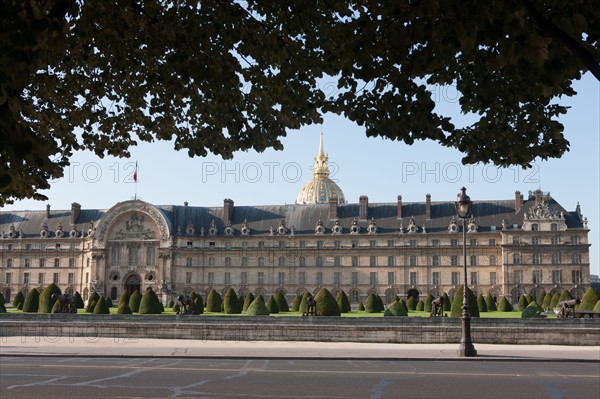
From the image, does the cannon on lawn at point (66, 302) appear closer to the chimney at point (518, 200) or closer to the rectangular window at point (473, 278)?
the rectangular window at point (473, 278)

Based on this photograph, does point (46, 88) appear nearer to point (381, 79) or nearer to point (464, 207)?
point (381, 79)

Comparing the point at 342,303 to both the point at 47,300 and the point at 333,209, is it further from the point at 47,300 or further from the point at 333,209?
the point at 333,209

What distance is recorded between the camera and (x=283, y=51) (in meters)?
8.66

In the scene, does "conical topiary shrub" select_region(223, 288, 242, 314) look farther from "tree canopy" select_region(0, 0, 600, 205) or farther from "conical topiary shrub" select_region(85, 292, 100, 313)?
"tree canopy" select_region(0, 0, 600, 205)

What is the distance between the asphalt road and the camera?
14383mm

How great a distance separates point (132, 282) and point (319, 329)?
57.0m

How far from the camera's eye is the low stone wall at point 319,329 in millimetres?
28234

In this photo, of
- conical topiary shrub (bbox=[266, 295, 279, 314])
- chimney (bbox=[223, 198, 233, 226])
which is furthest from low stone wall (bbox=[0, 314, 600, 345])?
chimney (bbox=[223, 198, 233, 226])

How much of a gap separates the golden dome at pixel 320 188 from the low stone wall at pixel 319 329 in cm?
9483

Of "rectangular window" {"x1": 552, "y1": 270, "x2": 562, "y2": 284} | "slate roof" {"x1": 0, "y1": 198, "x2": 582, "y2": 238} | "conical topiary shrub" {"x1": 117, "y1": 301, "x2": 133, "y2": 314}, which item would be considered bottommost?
"conical topiary shrub" {"x1": 117, "y1": 301, "x2": 133, "y2": 314}

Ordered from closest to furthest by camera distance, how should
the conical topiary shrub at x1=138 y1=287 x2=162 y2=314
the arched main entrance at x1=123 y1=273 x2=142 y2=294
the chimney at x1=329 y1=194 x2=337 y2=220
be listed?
the conical topiary shrub at x1=138 y1=287 x2=162 y2=314
the arched main entrance at x1=123 y1=273 x2=142 y2=294
the chimney at x1=329 y1=194 x2=337 y2=220

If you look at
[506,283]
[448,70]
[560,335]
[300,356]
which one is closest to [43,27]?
[448,70]

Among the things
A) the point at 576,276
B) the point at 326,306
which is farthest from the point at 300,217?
the point at 326,306

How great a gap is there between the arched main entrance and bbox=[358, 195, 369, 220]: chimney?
27579 mm
